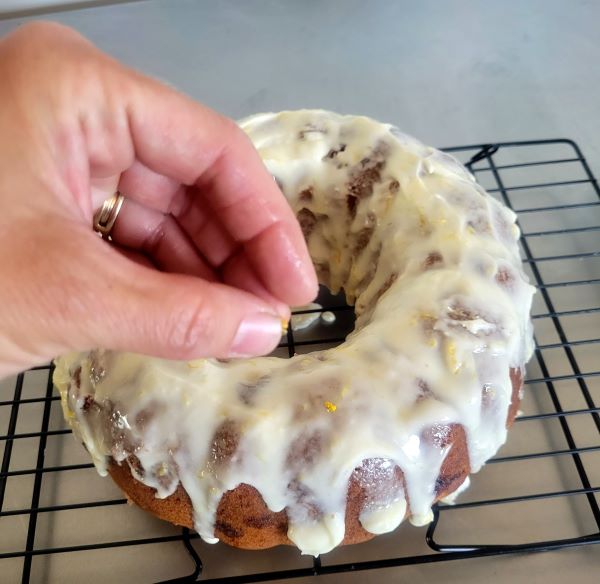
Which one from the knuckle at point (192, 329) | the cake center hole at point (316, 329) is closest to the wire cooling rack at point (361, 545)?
the cake center hole at point (316, 329)

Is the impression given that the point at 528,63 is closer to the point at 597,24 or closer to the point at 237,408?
the point at 597,24

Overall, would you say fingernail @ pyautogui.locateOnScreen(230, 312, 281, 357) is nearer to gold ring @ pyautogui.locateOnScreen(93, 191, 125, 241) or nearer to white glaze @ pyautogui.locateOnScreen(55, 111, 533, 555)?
white glaze @ pyautogui.locateOnScreen(55, 111, 533, 555)

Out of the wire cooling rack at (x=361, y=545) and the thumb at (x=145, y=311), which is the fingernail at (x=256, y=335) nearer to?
the thumb at (x=145, y=311)

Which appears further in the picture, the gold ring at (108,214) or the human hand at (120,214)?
the gold ring at (108,214)

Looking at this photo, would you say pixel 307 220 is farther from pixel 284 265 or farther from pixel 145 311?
pixel 145 311

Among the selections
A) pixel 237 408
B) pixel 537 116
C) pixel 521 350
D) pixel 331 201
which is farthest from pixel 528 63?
pixel 237 408

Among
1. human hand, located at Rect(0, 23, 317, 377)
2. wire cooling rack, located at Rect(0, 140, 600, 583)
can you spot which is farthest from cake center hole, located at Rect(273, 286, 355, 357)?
human hand, located at Rect(0, 23, 317, 377)
